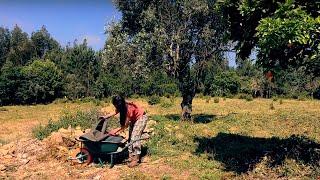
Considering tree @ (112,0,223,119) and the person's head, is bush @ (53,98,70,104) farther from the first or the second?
the person's head

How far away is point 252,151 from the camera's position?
43.5ft

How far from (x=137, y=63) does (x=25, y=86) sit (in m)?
36.8

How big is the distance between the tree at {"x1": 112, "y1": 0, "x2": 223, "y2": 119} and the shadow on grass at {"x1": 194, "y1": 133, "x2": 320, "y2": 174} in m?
6.57

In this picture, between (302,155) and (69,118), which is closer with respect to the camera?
(302,155)

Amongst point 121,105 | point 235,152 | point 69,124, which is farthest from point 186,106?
point 121,105

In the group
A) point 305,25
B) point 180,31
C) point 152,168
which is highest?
point 180,31

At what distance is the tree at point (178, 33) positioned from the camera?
70.7ft

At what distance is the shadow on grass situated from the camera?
38.2 feet

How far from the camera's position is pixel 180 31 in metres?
21.8

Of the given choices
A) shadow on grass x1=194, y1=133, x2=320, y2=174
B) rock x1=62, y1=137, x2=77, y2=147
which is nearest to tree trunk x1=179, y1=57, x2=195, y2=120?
shadow on grass x1=194, y1=133, x2=320, y2=174

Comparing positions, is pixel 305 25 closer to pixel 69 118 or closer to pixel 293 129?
pixel 293 129

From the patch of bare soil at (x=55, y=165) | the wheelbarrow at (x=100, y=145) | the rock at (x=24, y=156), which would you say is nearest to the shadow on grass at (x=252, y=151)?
the patch of bare soil at (x=55, y=165)

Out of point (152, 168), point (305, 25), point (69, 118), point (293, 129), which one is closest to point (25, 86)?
point (69, 118)

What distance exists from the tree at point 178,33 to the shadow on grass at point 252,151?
6.57 m
